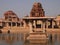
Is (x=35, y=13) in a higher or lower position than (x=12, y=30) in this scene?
higher

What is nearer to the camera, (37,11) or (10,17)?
(37,11)

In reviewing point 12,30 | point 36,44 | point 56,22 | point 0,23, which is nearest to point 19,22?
point 0,23

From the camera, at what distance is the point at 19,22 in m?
94.2

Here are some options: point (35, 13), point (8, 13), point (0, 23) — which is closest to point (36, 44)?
point (35, 13)

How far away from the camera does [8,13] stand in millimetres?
111125

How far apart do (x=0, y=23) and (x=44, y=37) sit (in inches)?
2413

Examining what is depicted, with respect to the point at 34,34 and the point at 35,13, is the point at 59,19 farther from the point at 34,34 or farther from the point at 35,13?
the point at 34,34

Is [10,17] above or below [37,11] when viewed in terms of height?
below

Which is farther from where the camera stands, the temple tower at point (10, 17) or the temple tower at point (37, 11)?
the temple tower at point (10, 17)

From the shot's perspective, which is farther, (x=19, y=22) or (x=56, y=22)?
(x=19, y=22)

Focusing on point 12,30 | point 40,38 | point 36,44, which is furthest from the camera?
point 12,30

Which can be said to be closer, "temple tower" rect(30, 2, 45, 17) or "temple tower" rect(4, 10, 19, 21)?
"temple tower" rect(30, 2, 45, 17)

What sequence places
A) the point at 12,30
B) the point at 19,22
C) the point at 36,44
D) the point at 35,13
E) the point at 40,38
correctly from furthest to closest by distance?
the point at 19,22 → the point at 35,13 → the point at 12,30 → the point at 40,38 → the point at 36,44

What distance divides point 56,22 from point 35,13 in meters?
9.09
